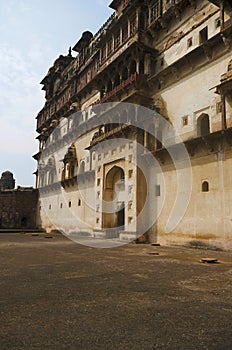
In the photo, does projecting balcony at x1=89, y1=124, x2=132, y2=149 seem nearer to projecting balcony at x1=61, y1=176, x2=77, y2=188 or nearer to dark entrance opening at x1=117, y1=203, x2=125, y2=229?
dark entrance opening at x1=117, y1=203, x2=125, y2=229

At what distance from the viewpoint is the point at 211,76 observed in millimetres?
14469

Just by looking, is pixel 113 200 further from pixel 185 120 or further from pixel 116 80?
pixel 116 80

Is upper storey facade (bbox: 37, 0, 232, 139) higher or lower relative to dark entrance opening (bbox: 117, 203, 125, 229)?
higher

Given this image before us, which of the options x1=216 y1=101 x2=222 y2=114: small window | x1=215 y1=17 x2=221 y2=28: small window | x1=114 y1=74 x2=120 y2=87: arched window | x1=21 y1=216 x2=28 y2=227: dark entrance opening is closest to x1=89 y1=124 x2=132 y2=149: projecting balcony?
x1=114 y1=74 x2=120 y2=87: arched window

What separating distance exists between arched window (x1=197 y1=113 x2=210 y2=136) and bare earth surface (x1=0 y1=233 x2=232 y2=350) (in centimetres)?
916

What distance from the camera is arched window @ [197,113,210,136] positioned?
1495 cm

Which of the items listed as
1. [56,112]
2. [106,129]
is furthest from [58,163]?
[106,129]

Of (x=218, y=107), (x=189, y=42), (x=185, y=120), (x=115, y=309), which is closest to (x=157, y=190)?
(x=185, y=120)

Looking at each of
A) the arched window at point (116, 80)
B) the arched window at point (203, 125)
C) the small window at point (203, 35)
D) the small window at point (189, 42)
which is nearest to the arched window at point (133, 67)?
the arched window at point (116, 80)

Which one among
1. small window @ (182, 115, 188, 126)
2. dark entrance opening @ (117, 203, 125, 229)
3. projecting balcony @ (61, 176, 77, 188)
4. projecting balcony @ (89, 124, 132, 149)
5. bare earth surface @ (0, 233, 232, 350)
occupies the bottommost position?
bare earth surface @ (0, 233, 232, 350)

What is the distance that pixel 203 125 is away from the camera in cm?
1520

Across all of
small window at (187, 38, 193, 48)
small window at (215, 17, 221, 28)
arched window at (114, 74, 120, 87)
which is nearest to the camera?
small window at (215, 17, 221, 28)

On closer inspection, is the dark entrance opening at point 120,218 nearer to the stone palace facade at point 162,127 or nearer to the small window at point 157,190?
the stone palace facade at point 162,127

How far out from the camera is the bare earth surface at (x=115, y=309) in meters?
3.04
